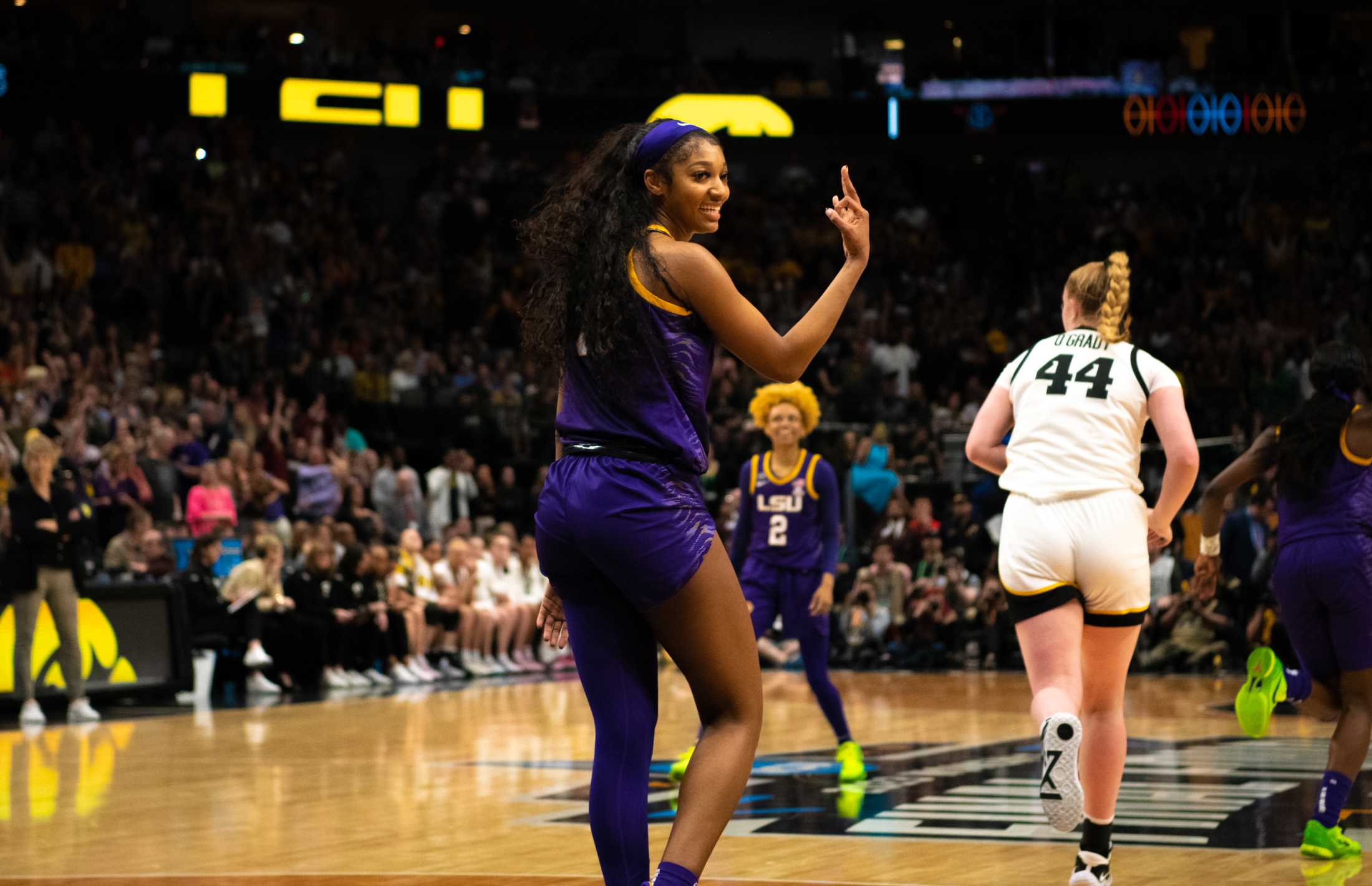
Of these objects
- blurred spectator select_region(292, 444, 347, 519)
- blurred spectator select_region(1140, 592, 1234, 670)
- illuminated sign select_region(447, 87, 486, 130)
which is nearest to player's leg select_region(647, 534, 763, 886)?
blurred spectator select_region(1140, 592, 1234, 670)

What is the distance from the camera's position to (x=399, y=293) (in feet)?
83.4

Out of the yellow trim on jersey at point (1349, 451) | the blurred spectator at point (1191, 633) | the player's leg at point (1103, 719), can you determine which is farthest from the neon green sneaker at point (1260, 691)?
the blurred spectator at point (1191, 633)

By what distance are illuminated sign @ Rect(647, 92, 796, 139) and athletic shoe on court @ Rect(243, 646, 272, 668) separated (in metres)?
15.8

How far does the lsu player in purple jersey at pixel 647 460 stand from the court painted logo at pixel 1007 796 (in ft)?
11.0

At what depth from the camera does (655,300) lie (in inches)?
152

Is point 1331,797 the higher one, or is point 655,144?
point 655,144

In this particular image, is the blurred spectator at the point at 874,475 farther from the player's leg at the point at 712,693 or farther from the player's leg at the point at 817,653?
the player's leg at the point at 712,693

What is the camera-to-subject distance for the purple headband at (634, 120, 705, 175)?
401cm

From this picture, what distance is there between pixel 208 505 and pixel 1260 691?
38.6 ft

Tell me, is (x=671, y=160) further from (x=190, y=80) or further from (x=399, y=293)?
(x=190, y=80)

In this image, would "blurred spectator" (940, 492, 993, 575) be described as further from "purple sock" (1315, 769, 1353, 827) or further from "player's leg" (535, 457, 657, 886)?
"player's leg" (535, 457, 657, 886)

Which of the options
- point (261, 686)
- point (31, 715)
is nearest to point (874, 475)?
point (261, 686)

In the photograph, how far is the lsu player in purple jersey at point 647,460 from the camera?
3.82 meters

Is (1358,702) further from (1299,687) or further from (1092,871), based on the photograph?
(1092,871)
